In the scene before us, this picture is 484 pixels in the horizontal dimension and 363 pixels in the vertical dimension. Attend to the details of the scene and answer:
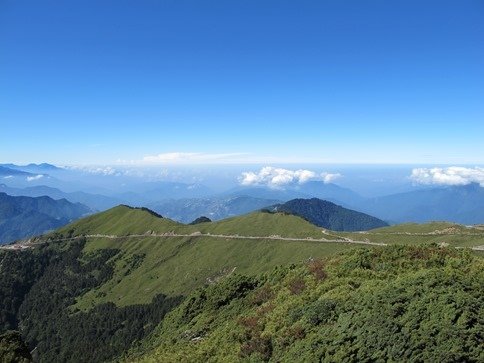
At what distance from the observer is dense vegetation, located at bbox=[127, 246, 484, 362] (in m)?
29.1

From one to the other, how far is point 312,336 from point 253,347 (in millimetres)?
7297

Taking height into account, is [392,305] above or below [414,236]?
above

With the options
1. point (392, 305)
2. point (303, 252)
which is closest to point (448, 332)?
point (392, 305)

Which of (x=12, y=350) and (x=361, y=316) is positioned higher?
(x=361, y=316)

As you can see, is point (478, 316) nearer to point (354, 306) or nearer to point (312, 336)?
point (354, 306)

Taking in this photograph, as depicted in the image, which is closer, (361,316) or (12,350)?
(361,316)

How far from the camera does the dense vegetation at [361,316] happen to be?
95.6ft

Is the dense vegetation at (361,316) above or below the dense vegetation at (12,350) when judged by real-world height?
above

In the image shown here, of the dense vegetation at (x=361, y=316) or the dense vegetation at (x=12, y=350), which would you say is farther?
the dense vegetation at (x=12, y=350)

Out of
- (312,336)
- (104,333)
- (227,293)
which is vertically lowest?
(104,333)

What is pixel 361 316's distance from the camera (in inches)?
1337

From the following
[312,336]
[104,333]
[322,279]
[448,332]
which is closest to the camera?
[448,332]

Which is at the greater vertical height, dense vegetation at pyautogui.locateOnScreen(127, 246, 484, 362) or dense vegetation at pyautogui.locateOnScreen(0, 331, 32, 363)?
dense vegetation at pyautogui.locateOnScreen(127, 246, 484, 362)

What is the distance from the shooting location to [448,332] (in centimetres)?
2862
